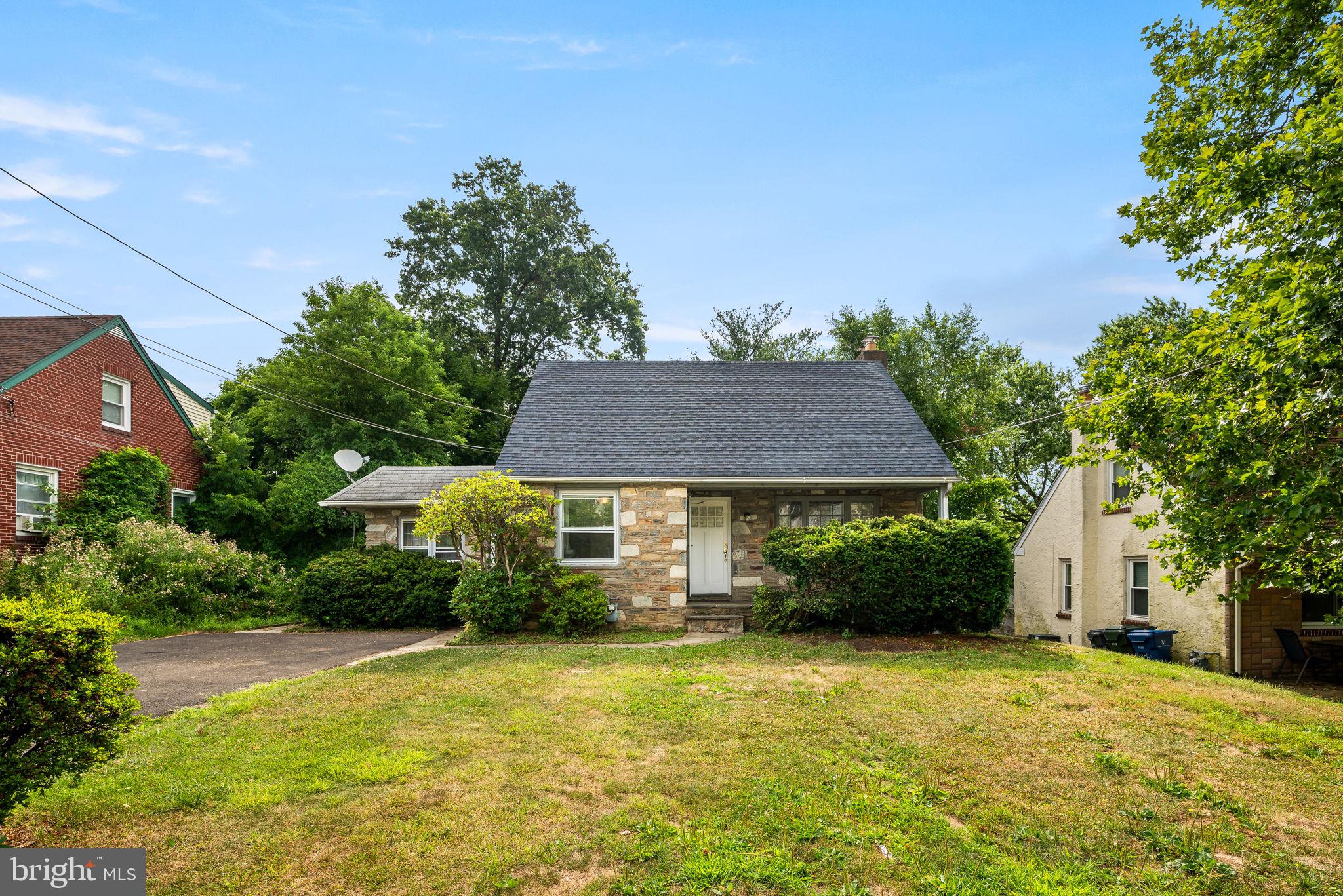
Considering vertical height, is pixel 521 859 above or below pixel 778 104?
below

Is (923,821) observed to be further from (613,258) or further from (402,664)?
(613,258)

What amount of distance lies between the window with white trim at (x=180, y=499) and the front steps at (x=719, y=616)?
14.7 meters

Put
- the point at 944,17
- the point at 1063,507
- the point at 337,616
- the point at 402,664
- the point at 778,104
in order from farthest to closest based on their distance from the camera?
the point at 1063,507, the point at 337,616, the point at 778,104, the point at 944,17, the point at 402,664

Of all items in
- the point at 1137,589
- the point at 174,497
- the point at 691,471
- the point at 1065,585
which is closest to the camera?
the point at 691,471

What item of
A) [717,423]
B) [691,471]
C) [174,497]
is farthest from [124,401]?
[717,423]

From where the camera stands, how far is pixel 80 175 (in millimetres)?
11805

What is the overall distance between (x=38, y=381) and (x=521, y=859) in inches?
720

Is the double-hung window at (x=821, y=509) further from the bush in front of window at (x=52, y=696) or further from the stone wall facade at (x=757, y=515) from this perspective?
the bush in front of window at (x=52, y=696)

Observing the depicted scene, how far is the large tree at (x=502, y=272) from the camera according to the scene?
31.9 m

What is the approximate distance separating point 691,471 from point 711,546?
205cm

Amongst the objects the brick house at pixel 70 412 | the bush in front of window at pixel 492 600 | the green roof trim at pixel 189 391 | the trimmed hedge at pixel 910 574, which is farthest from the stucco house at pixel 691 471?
the green roof trim at pixel 189 391

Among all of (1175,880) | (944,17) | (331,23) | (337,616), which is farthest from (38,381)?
(1175,880)

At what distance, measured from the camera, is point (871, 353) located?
18594mm

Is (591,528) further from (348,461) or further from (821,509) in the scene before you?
(348,461)
